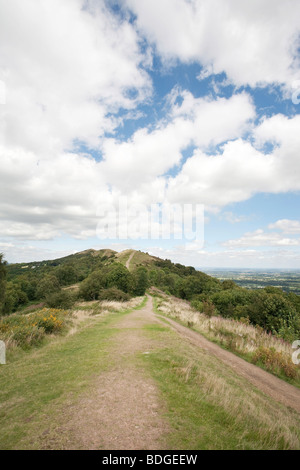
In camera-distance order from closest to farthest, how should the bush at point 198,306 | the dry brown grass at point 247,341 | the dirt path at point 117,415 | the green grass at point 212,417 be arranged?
the dirt path at point 117,415, the green grass at point 212,417, the dry brown grass at point 247,341, the bush at point 198,306

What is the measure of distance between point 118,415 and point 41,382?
3.71 m

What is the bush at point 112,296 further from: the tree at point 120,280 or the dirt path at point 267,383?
the dirt path at point 267,383

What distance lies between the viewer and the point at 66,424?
4.44m

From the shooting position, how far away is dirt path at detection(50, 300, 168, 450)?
3877 millimetres

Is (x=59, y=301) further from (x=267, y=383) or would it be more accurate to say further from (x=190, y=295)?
(x=190, y=295)

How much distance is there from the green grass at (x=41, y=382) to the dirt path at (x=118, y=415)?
1.93 feet

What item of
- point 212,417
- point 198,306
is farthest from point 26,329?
point 198,306

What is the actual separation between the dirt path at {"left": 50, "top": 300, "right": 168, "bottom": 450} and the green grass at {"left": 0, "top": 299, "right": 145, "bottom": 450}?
23.1 inches

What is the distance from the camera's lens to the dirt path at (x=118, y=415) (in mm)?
3877

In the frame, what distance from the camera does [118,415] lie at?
15.4 ft
